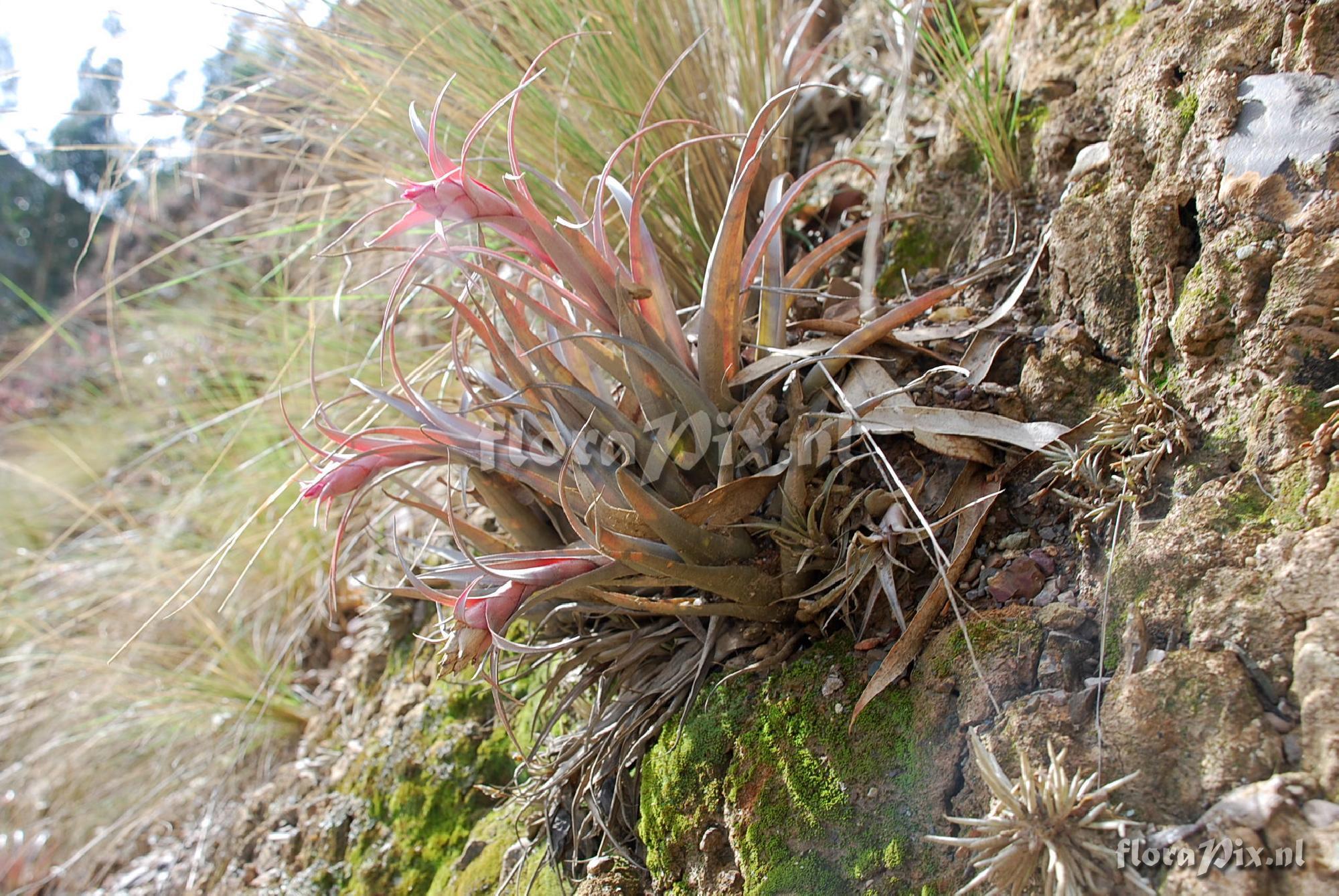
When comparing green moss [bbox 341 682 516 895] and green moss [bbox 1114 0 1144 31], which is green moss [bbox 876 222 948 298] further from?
green moss [bbox 341 682 516 895]

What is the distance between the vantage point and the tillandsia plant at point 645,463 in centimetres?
128

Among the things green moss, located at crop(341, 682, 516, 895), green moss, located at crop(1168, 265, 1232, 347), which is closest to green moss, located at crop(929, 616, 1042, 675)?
green moss, located at crop(1168, 265, 1232, 347)

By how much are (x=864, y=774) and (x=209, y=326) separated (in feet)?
11.2

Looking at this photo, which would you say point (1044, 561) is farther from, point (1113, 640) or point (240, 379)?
point (240, 379)

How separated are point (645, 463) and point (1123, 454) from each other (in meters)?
0.68

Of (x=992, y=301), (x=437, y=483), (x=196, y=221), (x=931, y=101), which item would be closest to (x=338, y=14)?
(x=437, y=483)

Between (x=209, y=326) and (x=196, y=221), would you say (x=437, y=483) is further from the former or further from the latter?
(x=196, y=221)

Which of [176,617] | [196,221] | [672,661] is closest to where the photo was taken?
[672,661]

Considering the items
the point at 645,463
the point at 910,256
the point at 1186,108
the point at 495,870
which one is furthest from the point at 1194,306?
the point at 495,870

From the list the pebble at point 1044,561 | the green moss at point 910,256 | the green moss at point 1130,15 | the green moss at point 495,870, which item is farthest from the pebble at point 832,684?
the green moss at point 1130,15

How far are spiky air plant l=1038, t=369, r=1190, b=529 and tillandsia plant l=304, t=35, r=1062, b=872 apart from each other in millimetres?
72

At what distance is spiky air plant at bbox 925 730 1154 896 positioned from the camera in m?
0.91

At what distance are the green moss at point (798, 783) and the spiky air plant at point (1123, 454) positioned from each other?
0.36 metres

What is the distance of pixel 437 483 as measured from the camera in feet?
7.86
